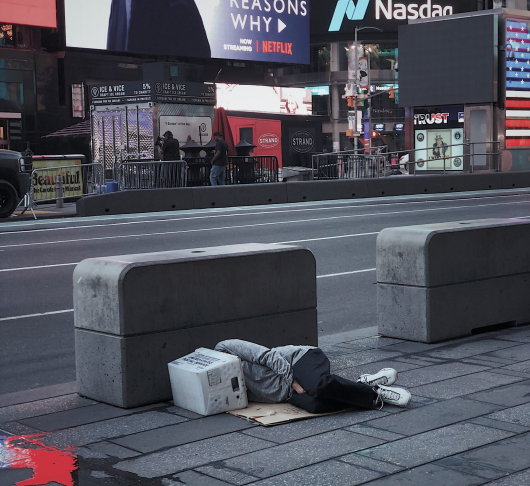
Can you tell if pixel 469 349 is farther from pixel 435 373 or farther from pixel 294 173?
pixel 294 173

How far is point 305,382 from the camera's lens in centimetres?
513

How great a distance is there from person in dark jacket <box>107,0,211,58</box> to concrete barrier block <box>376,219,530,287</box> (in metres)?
44.7

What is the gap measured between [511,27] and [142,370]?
30891mm

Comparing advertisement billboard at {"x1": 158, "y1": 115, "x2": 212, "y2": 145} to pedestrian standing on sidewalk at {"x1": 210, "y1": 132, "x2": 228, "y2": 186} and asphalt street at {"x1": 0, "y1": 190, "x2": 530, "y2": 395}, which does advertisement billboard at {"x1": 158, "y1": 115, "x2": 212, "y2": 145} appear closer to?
pedestrian standing on sidewalk at {"x1": 210, "y1": 132, "x2": 228, "y2": 186}

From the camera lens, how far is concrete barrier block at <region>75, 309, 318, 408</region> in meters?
5.25

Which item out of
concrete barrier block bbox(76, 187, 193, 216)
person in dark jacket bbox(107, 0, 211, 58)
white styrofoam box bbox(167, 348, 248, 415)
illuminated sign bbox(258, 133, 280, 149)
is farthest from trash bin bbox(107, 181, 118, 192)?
person in dark jacket bbox(107, 0, 211, 58)

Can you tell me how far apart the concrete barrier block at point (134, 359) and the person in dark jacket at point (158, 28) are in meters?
46.0

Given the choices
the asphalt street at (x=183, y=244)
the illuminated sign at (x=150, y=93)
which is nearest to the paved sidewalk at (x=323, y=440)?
the asphalt street at (x=183, y=244)

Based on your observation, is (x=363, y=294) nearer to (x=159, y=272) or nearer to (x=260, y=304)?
(x=260, y=304)

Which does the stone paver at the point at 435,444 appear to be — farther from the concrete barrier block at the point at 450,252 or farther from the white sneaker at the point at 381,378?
the concrete barrier block at the point at 450,252

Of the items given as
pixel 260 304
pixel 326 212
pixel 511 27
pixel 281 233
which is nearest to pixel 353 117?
pixel 511 27

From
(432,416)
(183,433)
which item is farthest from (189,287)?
(432,416)

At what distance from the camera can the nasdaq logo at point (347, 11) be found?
263 feet

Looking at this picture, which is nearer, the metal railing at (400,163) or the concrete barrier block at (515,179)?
the metal railing at (400,163)
